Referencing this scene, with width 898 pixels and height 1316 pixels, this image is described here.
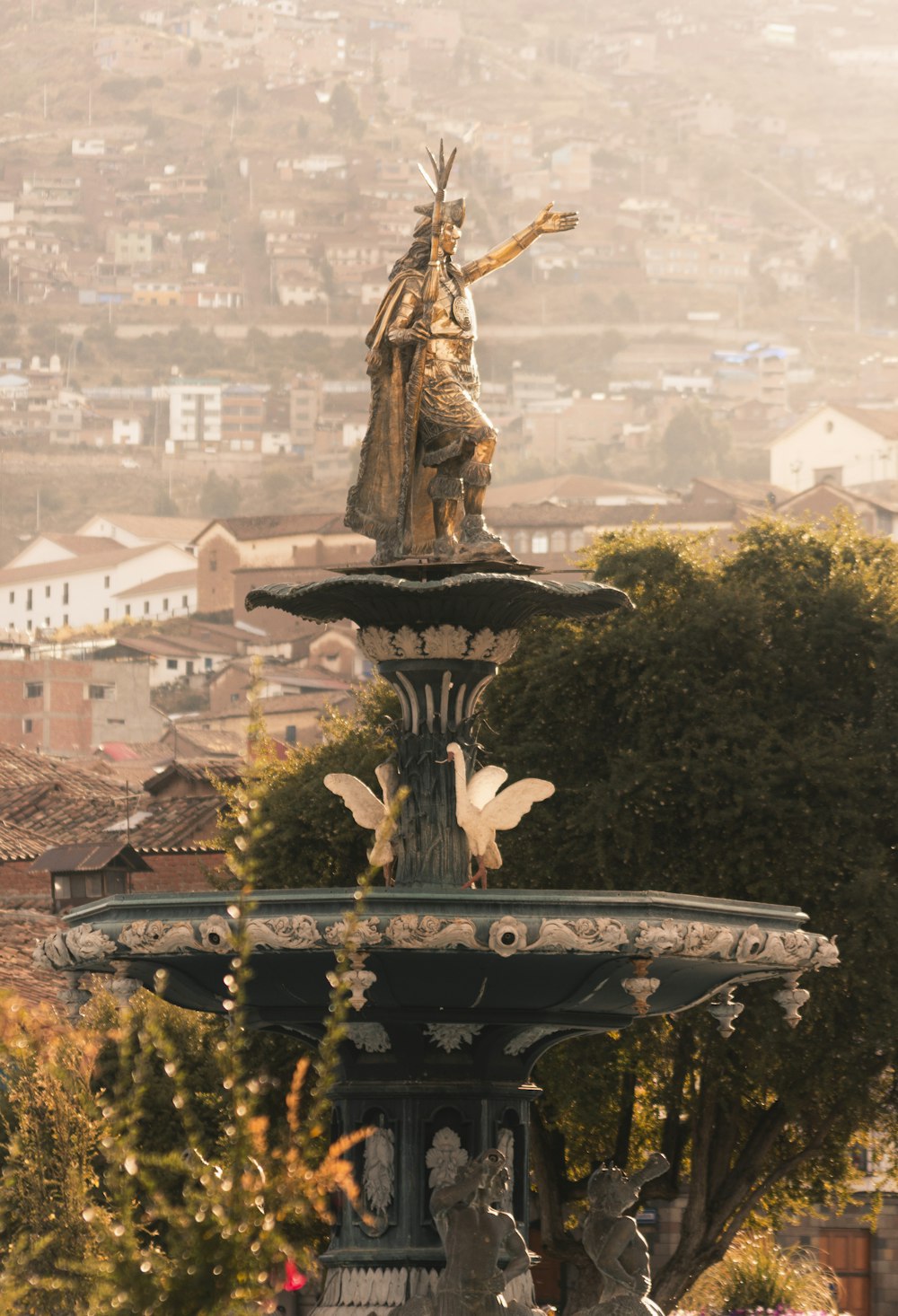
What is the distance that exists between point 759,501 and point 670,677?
481 feet

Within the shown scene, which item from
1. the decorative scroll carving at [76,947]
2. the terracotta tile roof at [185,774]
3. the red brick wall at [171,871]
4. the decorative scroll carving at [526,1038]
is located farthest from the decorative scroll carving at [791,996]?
the terracotta tile roof at [185,774]

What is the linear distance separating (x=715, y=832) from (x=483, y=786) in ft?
49.5

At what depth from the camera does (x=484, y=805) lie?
1523 cm

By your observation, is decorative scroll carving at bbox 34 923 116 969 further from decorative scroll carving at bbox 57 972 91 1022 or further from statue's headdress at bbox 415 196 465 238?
statue's headdress at bbox 415 196 465 238

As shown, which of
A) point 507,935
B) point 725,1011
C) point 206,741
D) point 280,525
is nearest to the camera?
point 507,935

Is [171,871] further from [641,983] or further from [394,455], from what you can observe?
[641,983]

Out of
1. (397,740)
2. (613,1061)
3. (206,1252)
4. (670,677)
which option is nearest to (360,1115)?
(397,740)

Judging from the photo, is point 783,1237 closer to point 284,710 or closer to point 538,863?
point 538,863

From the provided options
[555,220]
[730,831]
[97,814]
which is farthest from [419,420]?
[97,814]

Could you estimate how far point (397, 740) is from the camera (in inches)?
618

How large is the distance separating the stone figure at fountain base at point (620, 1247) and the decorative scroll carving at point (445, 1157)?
850mm

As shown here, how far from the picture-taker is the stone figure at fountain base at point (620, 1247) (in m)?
15.0

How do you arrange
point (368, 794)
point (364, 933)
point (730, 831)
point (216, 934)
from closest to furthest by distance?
point (364, 933), point (216, 934), point (368, 794), point (730, 831)

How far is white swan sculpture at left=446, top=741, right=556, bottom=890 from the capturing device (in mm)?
15164
